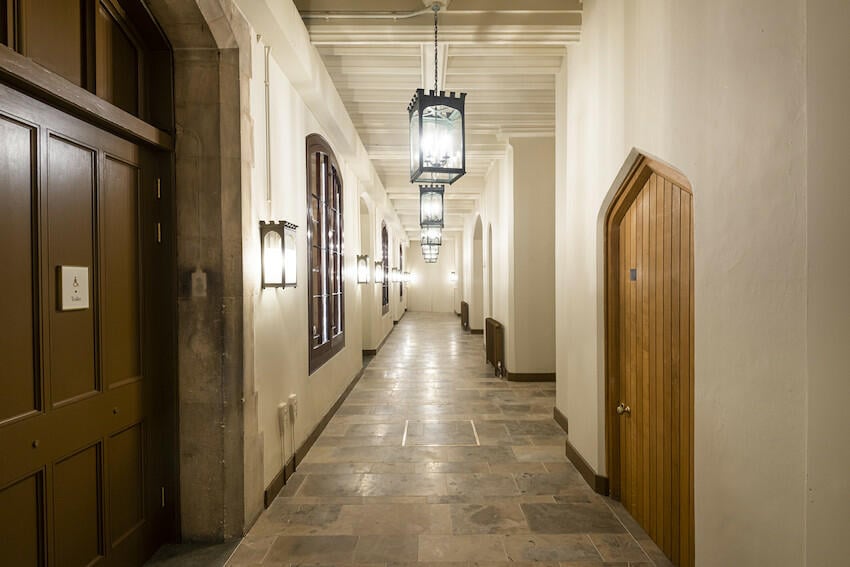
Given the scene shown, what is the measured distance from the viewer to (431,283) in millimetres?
24750

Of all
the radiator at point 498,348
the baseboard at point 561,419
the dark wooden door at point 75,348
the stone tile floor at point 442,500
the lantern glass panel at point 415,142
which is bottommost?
the stone tile floor at point 442,500

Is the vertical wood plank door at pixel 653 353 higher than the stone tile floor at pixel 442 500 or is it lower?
higher

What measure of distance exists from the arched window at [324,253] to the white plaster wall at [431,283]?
17276mm

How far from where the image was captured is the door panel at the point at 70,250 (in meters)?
2.15

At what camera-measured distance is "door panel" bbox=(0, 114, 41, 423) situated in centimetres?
192

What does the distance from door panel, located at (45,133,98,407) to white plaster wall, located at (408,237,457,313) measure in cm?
2189

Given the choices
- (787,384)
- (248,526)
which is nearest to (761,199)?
(787,384)

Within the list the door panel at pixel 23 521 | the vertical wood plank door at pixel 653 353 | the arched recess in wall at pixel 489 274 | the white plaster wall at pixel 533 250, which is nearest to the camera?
the door panel at pixel 23 521

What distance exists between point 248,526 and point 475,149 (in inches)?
266

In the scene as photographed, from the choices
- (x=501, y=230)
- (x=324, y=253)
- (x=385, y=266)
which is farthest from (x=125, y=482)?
(x=385, y=266)

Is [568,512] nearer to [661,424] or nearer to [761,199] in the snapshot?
[661,424]

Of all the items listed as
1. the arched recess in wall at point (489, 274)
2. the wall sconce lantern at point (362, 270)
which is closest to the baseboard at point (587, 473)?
the wall sconce lantern at point (362, 270)

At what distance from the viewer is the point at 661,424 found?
2951 millimetres

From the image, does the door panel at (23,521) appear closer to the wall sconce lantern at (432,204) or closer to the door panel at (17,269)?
the door panel at (17,269)
